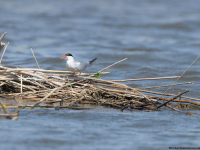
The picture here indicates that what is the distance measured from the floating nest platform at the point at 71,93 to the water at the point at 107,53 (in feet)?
0.96

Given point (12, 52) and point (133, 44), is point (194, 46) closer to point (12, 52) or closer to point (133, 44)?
point (133, 44)

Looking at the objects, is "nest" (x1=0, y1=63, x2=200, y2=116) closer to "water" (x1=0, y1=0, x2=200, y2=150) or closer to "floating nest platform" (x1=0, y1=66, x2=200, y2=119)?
"floating nest platform" (x1=0, y1=66, x2=200, y2=119)

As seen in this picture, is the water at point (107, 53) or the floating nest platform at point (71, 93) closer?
the water at point (107, 53)

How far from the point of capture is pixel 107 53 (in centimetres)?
1209

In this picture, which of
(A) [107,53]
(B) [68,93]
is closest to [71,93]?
(B) [68,93]

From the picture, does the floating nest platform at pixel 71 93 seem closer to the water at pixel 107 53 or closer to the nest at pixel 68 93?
the nest at pixel 68 93

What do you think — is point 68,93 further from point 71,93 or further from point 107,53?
point 107,53

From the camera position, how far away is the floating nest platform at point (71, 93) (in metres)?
5.14

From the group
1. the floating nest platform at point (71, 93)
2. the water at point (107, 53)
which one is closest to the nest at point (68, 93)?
the floating nest platform at point (71, 93)

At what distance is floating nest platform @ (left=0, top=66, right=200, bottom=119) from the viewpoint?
5145 millimetres

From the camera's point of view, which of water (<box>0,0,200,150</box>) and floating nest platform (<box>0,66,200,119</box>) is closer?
water (<box>0,0,200,150</box>)

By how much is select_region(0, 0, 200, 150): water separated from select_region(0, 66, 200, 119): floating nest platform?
0.29 meters

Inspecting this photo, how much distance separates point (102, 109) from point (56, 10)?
1811 centimetres

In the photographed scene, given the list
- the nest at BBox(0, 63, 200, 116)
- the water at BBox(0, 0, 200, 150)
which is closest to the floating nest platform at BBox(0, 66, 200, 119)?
the nest at BBox(0, 63, 200, 116)
